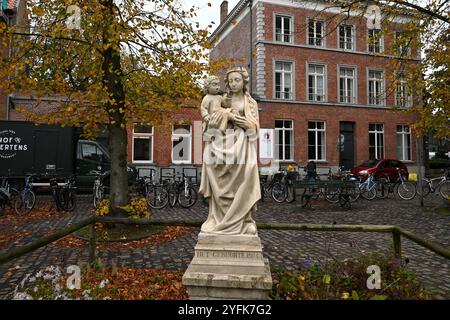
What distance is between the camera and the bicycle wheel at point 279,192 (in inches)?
549

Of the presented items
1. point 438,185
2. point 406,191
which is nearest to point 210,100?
point 406,191

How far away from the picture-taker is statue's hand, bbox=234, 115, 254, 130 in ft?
11.2

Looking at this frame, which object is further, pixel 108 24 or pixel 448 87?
pixel 448 87

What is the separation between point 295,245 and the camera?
22.6 ft

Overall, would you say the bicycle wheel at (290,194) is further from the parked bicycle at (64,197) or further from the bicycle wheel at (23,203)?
the bicycle wheel at (23,203)

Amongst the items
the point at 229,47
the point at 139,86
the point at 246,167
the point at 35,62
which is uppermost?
the point at 229,47

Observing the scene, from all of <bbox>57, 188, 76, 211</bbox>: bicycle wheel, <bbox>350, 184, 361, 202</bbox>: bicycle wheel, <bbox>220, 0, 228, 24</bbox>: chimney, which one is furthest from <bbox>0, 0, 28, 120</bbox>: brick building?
→ <bbox>350, 184, 361, 202</bbox>: bicycle wheel

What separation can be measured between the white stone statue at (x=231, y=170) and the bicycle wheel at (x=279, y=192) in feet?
35.2

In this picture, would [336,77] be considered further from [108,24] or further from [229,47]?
[108,24]

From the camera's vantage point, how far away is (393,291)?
3.64 m

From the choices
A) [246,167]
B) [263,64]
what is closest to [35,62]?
[246,167]

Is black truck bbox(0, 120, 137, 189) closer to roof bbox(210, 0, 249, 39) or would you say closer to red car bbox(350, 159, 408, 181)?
red car bbox(350, 159, 408, 181)

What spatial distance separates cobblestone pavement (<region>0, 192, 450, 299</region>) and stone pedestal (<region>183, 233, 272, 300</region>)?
149cm
